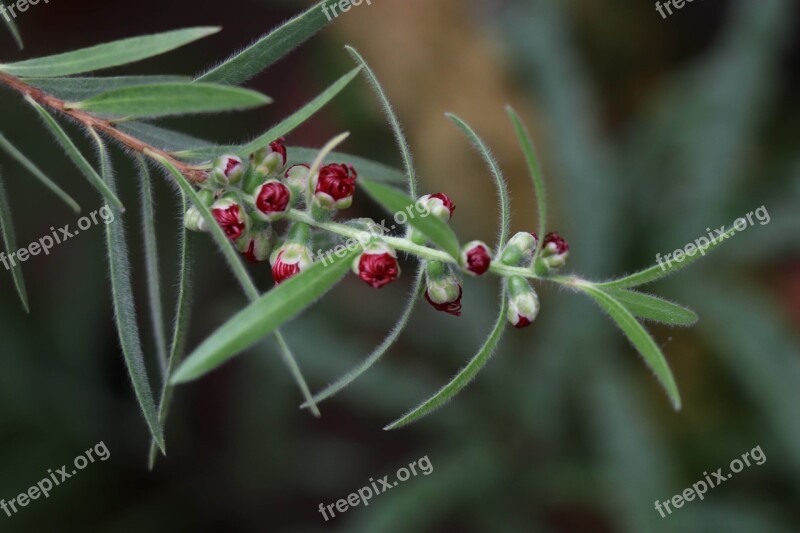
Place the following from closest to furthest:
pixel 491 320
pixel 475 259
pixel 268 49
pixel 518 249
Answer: pixel 475 259 → pixel 518 249 → pixel 268 49 → pixel 491 320

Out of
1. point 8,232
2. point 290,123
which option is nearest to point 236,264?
point 290,123

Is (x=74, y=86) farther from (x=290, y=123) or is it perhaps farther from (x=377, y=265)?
(x=377, y=265)

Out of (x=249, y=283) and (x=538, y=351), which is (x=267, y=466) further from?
(x=249, y=283)

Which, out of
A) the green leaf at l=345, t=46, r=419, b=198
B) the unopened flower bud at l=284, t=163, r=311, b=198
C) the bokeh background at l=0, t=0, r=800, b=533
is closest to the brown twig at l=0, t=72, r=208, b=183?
the unopened flower bud at l=284, t=163, r=311, b=198

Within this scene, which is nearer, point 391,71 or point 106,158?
point 106,158

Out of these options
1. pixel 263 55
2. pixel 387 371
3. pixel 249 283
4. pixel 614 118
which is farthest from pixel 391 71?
pixel 249 283

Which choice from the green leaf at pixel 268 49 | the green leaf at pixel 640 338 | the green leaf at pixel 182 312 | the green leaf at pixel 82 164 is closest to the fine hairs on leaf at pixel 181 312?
the green leaf at pixel 182 312

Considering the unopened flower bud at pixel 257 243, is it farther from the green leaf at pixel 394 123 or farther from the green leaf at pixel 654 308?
the green leaf at pixel 654 308
